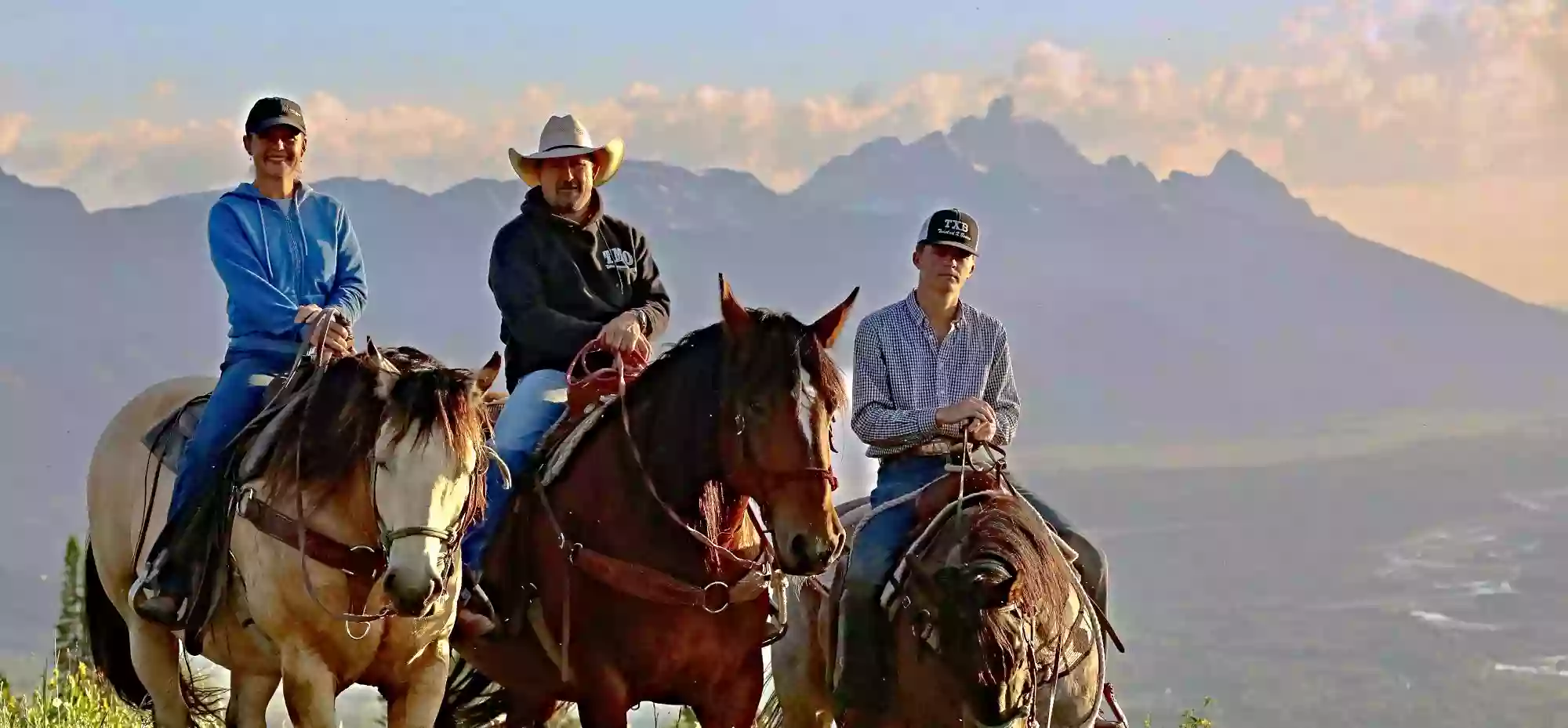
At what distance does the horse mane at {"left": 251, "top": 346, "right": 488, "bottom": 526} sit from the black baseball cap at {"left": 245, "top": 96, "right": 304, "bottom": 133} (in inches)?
41.6

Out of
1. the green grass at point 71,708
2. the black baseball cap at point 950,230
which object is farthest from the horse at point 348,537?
the green grass at point 71,708

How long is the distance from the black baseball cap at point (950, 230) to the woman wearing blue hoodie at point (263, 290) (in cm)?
224

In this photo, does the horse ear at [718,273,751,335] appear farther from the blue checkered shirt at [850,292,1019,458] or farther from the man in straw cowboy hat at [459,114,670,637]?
the man in straw cowboy hat at [459,114,670,637]

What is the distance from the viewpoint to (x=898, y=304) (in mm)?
6461

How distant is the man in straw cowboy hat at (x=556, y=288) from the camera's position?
6.77 meters

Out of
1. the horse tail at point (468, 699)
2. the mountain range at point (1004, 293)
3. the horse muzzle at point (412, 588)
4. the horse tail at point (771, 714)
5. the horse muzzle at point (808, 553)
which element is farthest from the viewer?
the mountain range at point (1004, 293)

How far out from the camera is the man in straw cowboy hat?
6770 mm

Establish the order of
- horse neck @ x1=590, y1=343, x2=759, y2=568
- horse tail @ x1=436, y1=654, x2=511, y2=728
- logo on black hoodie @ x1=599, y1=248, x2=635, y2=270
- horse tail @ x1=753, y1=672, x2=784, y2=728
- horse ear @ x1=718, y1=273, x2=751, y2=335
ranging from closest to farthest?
horse ear @ x1=718, y1=273, x2=751, y2=335 → horse neck @ x1=590, y1=343, x2=759, y2=568 → logo on black hoodie @ x1=599, y1=248, x2=635, y2=270 → horse tail @ x1=436, y1=654, x2=511, y2=728 → horse tail @ x1=753, y1=672, x2=784, y2=728

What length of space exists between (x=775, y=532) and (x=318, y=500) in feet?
5.16

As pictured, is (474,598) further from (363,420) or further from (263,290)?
(263,290)

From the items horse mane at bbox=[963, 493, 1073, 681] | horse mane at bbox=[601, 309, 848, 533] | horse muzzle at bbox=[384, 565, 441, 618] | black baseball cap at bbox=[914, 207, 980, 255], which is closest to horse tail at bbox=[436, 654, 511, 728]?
horse mane at bbox=[601, 309, 848, 533]

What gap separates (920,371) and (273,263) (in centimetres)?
257

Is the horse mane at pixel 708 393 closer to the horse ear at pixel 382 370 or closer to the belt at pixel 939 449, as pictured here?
the belt at pixel 939 449

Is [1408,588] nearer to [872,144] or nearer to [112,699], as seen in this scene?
[872,144]
